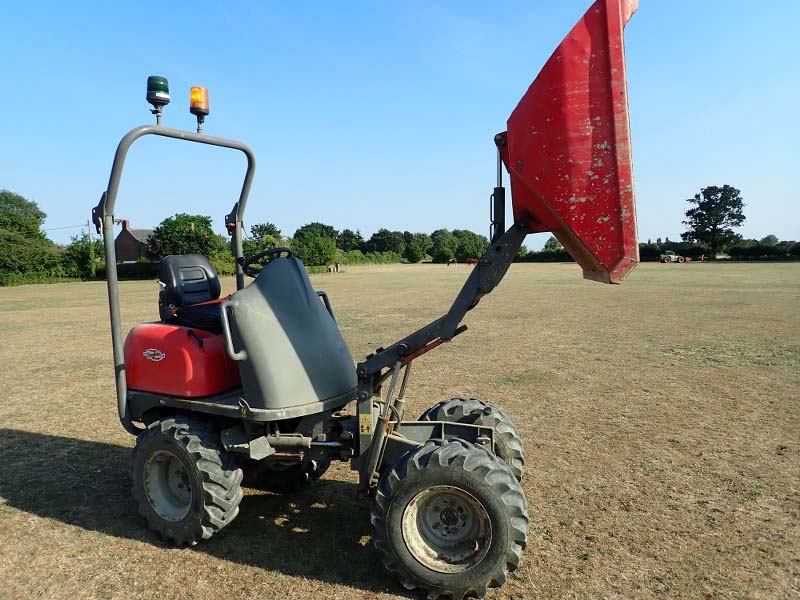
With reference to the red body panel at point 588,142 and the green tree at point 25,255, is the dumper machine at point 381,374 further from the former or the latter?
the green tree at point 25,255

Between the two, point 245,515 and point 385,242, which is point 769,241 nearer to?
point 385,242

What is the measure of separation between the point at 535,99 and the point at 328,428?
2.71 metres

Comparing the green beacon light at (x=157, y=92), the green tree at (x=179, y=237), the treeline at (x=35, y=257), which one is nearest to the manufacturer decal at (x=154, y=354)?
the green beacon light at (x=157, y=92)

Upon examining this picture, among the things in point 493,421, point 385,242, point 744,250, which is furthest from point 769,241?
point 493,421

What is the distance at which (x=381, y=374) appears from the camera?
3.90 metres

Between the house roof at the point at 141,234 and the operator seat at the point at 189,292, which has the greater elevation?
the house roof at the point at 141,234

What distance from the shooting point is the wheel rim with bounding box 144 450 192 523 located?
13.4 ft

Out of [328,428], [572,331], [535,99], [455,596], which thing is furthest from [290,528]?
[572,331]

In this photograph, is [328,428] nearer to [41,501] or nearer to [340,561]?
[340,561]

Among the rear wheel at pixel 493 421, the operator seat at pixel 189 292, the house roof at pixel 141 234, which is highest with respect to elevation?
the house roof at pixel 141 234

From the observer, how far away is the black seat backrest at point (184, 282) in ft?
14.8

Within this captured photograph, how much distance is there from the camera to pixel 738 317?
16.6 m

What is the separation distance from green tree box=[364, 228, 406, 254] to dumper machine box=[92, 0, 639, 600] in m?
123

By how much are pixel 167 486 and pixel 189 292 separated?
1.54 metres
